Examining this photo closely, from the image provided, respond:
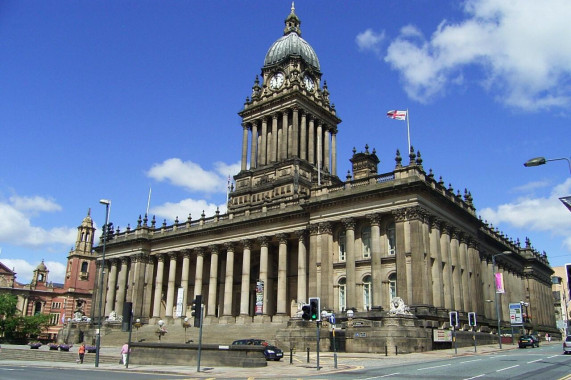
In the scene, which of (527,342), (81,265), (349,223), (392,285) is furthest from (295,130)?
(81,265)

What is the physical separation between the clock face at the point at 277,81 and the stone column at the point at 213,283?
92.1 ft

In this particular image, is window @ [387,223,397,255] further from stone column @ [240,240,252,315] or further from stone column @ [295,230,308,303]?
stone column @ [240,240,252,315]

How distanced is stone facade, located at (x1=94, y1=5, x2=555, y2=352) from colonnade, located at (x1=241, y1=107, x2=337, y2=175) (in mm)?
196

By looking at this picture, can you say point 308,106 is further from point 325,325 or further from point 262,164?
point 325,325

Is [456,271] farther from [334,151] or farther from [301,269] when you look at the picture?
[334,151]

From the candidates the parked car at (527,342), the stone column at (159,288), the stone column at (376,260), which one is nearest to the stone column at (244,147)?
the stone column at (159,288)

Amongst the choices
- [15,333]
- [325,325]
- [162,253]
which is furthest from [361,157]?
[15,333]

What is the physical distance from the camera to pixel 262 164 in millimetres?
77938

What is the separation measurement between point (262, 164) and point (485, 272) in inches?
1363

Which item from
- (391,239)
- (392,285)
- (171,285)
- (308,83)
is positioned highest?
(308,83)

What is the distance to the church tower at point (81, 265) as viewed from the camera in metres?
114

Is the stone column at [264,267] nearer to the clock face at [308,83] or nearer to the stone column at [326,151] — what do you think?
the stone column at [326,151]

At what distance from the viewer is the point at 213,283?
6638 cm

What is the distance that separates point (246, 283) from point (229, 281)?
9.89ft
